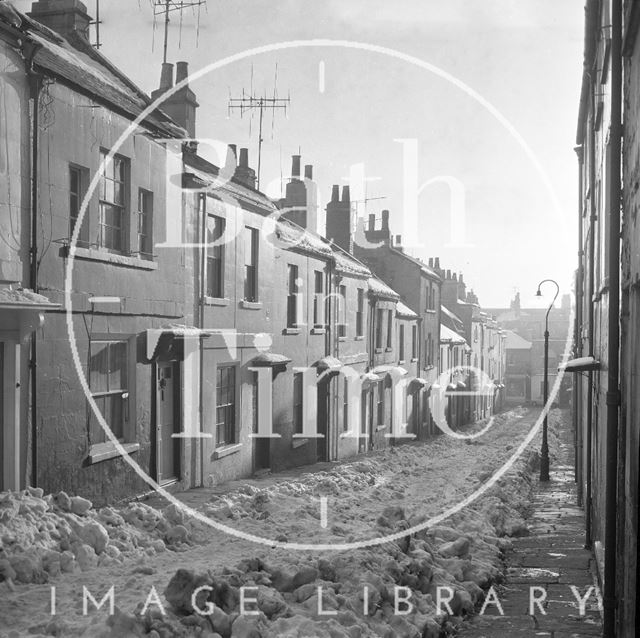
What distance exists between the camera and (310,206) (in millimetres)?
29672

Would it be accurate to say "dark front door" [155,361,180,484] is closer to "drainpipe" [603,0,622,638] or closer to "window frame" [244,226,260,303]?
"window frame" [244,226,260,303]

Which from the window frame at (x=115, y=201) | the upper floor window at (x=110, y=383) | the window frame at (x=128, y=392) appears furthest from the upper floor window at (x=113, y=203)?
the upper floor window at (x=110, y=383)

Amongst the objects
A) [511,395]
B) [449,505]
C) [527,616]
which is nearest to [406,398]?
[449,505]

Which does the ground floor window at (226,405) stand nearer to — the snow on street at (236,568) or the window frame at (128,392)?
the snow on street at (236,568)

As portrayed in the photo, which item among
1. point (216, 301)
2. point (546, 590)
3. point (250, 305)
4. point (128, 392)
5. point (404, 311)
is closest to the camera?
point (546, 590)

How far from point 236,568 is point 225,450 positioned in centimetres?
885

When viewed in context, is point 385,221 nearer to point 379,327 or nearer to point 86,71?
point 379,327

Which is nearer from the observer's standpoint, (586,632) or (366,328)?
(586,632)

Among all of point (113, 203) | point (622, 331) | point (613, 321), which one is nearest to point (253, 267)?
point (113, 203)

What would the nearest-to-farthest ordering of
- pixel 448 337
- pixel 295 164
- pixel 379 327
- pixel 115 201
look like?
pixel 115 201 < pixel 295 164 < pixel 379 327 < pixel 448 337

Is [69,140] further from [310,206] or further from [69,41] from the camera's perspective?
[310,206]

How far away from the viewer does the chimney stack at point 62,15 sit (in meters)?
14.7

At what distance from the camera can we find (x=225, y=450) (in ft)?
55.8

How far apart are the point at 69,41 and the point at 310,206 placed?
15620 millimetres
